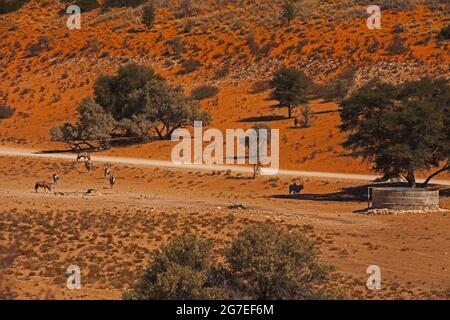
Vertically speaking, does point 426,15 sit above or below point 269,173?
above

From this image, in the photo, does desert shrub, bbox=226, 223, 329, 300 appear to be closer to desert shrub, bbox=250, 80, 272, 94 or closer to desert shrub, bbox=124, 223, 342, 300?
desert shrub, bbox=124, 223, 342, 300

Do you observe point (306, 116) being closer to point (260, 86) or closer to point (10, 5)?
point (260, 86)

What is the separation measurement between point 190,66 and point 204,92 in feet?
28.9

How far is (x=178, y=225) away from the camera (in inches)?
1309

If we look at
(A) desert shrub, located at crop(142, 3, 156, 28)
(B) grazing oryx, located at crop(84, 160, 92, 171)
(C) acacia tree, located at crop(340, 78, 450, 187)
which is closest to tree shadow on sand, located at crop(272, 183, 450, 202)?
(C) acacia tree, located at crop(340, 78, 450, 187)

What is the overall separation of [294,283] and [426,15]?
215 ft

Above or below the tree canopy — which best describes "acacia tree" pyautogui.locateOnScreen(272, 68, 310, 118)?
above

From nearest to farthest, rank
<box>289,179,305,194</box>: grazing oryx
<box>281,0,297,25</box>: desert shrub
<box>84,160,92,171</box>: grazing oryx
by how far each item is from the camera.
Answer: <box>289,179,305,194</box>: grazing oryx
<box>84,160,92,171</box>: grazing oryx
<box>281,0,297,25</box>: desert shrub

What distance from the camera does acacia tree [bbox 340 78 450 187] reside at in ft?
126

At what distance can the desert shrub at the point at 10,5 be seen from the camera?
10494 cm

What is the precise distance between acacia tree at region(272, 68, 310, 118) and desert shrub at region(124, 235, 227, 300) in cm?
4000

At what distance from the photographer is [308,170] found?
48.4 m
